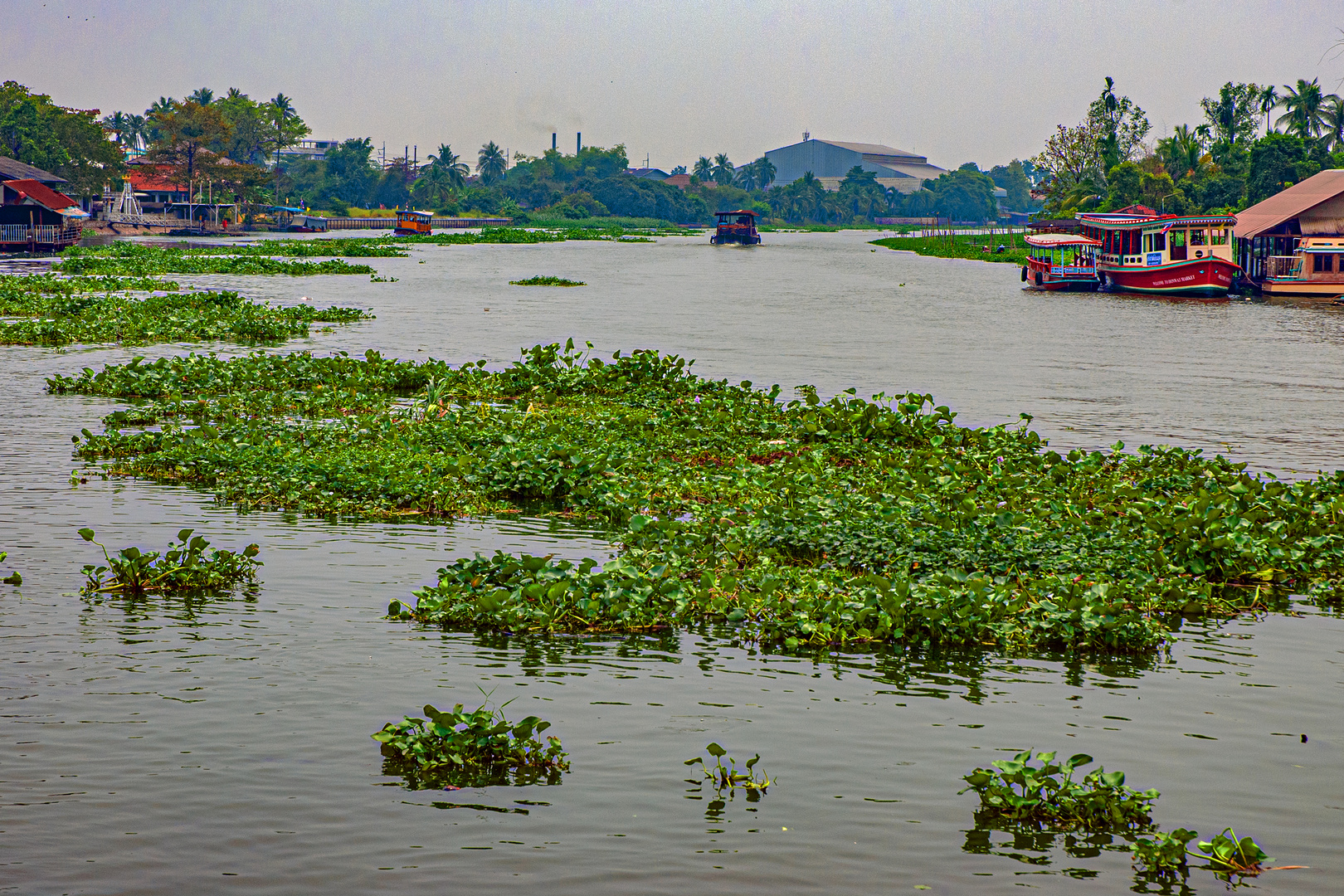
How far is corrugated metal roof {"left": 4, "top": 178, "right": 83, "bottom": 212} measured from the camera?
69375mm

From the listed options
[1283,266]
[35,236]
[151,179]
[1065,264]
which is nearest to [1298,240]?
[1283,266]

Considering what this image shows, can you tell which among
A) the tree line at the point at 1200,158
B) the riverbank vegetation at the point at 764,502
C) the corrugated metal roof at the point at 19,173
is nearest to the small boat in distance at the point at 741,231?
the tree line at the point at 1200,158

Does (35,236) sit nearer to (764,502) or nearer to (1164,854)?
(764,502)

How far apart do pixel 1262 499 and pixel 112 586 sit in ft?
33.0

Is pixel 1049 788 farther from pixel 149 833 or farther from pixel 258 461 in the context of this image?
pixel 258 461

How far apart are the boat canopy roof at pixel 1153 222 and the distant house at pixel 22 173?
58751mm

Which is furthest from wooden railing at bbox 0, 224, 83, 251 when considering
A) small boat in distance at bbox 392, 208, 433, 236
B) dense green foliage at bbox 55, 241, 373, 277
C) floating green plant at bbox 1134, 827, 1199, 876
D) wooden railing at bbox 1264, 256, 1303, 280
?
floating green plant at bbox 1134, 827, 1199, 876

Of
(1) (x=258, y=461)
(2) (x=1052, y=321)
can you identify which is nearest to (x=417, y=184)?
(2) (x=1052, y=321)

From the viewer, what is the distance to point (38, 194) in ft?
232

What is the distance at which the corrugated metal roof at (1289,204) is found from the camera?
5175 cm

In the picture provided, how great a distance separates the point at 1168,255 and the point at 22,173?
63487 mm

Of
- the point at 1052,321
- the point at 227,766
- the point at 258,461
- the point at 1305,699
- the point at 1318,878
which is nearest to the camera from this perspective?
the point at 1318,878

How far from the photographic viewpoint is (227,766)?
621 cm

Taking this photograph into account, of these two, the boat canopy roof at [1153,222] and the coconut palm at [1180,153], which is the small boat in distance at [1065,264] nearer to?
the boat canopy roof at [1153,222]
